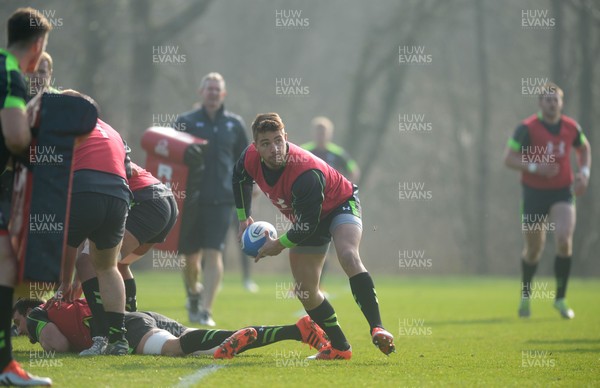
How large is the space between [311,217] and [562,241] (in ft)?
20.0

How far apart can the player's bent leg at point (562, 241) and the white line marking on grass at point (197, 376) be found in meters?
6.68

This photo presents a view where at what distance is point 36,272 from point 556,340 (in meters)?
5.63

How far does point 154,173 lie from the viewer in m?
9.82

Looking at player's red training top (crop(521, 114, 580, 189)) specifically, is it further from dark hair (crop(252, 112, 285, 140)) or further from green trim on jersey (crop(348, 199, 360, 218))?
dark hair (crop(252, 112, 285, 140))

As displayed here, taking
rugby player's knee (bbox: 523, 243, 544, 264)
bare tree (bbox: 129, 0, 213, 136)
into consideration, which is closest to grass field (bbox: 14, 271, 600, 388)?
rugby player's knee (bbox: 523, 243, 544, 264)

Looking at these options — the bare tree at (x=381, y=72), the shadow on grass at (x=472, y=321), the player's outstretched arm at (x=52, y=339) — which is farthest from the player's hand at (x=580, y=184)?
the bare tree at (x=381, y=72)

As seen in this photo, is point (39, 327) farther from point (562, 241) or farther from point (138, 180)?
point (562, 241)

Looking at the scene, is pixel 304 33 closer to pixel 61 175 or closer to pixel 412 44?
pixel 412 44

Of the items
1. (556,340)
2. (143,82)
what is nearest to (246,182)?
(556,340)

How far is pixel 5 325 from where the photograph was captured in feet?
17.3

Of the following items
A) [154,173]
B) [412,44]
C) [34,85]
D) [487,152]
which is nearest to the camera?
[34,85]

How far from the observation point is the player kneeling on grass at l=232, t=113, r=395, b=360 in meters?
6.83

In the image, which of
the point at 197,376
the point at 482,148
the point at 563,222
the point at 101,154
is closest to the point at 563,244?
the point at 563,222

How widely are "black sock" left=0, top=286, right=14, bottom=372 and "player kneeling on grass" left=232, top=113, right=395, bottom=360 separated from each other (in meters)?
2.19
